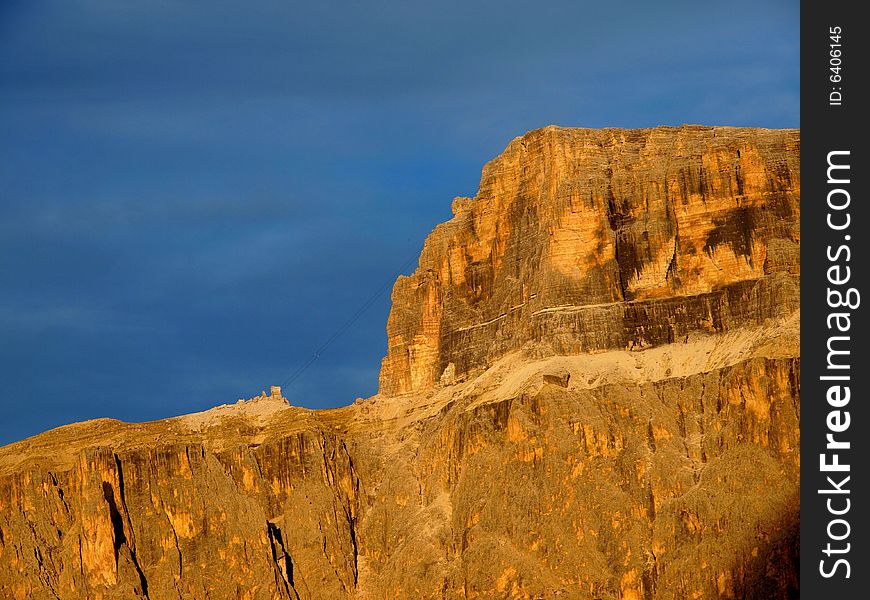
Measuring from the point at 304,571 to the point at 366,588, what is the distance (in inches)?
222

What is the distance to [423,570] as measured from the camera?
190375 millimetres

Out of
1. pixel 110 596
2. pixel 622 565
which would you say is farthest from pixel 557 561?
pixel 110 596

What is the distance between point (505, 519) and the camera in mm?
187625

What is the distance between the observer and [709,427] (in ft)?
608
